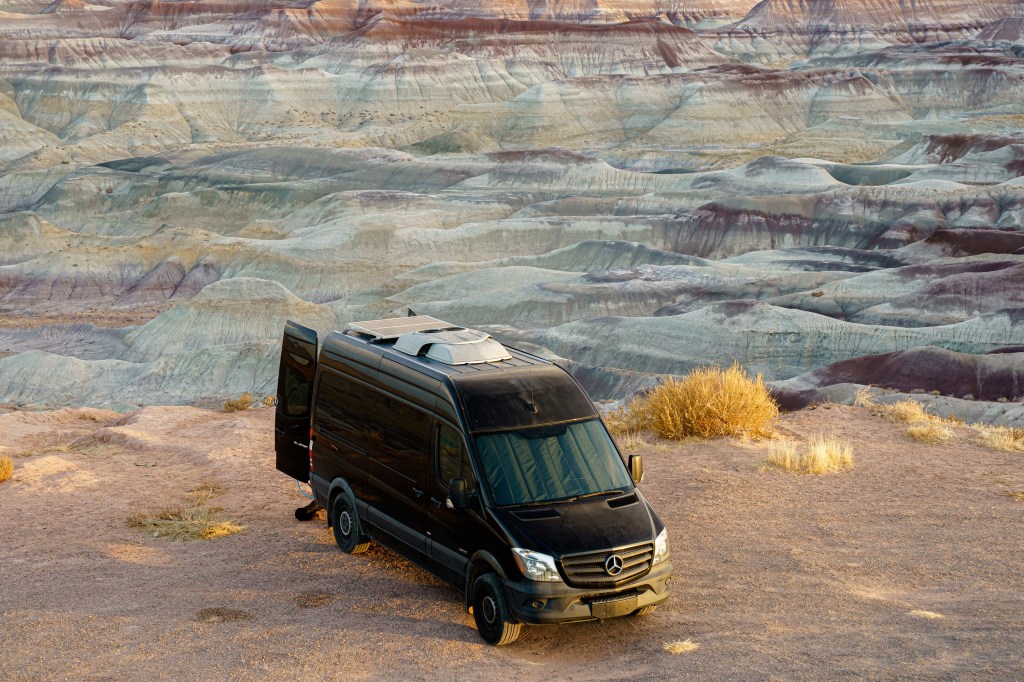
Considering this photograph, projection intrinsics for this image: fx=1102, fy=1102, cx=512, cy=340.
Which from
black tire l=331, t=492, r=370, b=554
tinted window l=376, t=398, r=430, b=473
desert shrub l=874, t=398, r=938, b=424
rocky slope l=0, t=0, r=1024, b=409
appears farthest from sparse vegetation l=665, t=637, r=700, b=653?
rocky slope l=0, t=0, r=1024, b=409

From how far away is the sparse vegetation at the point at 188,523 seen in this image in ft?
41.0

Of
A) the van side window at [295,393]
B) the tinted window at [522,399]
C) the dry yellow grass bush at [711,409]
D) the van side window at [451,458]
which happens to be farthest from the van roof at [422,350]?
the dry yellow grass bush at [711,409]

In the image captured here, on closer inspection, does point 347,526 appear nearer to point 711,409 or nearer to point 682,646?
point 682,646

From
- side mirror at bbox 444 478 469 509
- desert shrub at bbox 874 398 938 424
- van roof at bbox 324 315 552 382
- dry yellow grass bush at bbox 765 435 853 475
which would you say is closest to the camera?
side mirror at bbox 444 478 469 509

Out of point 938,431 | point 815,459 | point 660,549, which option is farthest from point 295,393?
point 938,431

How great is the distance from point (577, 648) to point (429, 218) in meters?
62.7

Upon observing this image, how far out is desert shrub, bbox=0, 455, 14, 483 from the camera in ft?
48.7

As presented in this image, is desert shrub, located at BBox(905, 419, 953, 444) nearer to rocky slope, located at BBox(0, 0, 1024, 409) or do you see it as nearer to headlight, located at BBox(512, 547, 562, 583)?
headlight, located at BBox(512, 547, 562, 583)

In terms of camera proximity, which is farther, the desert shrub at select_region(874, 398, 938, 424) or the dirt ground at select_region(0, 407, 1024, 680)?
the desert shrub at select_region(874, 398, 938, 424)

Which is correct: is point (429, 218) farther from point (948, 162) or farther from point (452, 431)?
point (452, 431)

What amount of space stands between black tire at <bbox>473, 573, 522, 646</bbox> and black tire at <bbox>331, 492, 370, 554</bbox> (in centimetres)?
224

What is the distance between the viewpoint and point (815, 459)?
14.5 m

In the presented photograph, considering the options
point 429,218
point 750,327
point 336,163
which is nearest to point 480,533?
point 750,327

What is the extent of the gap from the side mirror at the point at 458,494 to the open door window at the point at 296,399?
3.54 meters
